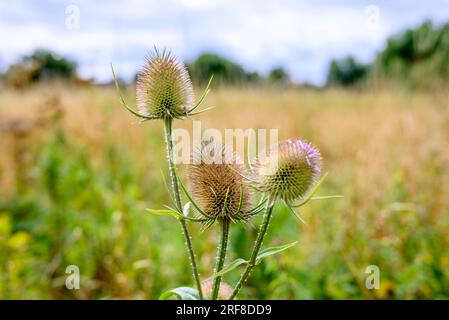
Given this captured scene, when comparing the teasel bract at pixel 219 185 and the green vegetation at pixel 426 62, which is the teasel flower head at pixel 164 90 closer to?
the teasel bract at pixel 219 185

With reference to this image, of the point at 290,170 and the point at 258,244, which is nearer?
the point at 258,244

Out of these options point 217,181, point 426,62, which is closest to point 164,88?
point 217,181

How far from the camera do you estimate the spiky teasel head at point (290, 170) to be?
1050 millimetres

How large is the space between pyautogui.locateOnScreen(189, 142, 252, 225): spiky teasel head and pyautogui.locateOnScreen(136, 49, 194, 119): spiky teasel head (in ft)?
0.36

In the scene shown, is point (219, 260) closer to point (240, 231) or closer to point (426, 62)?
point (240, 231)

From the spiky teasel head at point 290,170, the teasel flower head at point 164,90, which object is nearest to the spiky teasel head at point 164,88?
the teasel flower head at point 164,90

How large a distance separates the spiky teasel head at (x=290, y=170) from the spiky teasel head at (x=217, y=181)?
5cm

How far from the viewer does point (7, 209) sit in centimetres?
375

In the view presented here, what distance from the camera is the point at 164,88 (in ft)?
3.91

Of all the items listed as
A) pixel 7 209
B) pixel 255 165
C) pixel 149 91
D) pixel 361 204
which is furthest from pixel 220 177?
pixel 7 209

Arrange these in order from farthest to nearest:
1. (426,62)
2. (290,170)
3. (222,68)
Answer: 1. (222,68)
2. (426,62)
3. (290,170)

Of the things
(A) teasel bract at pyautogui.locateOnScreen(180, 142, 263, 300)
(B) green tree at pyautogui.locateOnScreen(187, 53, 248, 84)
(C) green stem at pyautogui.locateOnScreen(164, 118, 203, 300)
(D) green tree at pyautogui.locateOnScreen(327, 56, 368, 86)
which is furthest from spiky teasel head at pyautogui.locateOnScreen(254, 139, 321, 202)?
(D) green tree at pyautogui.locateOnScreen(327, 56, 368, 86)

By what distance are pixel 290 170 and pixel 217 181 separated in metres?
0.16

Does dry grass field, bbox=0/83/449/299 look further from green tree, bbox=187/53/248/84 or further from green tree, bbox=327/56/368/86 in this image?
green tree, bbox=327/56/368/86
